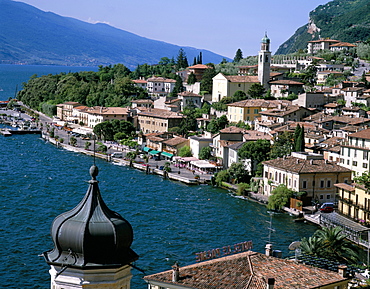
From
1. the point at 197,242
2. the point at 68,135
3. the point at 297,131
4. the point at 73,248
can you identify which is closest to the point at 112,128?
the point at 68,135

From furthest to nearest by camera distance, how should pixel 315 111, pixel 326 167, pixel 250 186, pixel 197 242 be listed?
1. pixel 315 111
2. pixel 250 186
3. pixel 326 167
4. pixel 197 242

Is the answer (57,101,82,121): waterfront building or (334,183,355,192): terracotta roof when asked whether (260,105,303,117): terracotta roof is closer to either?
(334,183,355,192): terracotta roof

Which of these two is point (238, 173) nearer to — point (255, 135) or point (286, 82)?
point (255, 135)

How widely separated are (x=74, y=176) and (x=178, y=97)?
3439 centimetres

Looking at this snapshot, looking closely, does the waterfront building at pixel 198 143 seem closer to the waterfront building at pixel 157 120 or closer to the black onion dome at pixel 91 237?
the waterfront building at pixel 157 120

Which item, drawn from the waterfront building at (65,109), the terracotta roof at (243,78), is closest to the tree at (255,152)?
the terracotta roof at (243,78)

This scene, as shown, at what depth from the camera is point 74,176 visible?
55.1 m

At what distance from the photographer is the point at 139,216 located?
1576 inches

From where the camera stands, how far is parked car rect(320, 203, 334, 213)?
42438 mm

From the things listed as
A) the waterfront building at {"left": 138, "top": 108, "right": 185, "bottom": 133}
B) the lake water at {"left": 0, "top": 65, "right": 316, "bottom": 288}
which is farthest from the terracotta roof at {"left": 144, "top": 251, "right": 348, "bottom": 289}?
the waterfront building at {"left": 138, "top": 108, "right": 185, "bottom": 133}

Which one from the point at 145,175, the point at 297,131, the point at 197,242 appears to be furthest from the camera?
the point at 145,175

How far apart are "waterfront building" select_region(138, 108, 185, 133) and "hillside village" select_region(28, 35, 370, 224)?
0.38ft

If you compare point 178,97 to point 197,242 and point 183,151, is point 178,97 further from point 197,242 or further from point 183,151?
point 197,242

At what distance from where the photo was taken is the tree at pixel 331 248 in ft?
89.2
